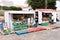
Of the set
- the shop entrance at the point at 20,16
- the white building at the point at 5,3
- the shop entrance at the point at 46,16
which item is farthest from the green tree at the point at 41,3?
the shop entrance at the point at 20,16

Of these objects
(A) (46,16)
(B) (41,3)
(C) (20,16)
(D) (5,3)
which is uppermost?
(D) (5,3)

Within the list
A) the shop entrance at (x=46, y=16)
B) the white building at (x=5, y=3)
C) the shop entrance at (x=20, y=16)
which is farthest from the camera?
the white building at (x=5, y=3)

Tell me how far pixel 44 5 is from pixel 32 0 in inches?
130

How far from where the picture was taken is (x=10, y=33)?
18.7 m

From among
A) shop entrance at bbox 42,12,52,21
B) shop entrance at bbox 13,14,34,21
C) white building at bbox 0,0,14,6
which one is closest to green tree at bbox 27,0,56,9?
white building at bbox 0,0,14,6

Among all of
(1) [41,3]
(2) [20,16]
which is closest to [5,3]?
(1) [41,3]

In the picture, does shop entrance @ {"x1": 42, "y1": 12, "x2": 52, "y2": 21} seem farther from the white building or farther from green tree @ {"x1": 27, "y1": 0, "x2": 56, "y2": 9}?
the white building

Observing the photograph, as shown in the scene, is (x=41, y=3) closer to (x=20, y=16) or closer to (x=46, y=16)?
(x=46, y=16)

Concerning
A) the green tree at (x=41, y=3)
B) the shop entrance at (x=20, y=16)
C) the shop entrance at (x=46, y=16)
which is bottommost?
the shop entrance at (x=46, y=16)

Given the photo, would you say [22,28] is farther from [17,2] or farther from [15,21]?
[17,2]

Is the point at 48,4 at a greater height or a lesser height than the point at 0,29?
greater

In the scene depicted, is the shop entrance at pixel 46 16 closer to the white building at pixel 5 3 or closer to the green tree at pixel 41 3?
the green tree at pixel 41 3

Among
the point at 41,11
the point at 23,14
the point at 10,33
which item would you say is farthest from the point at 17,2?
the point at 10,33

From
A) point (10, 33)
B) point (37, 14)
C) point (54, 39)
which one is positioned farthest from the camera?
point (37, 14)
